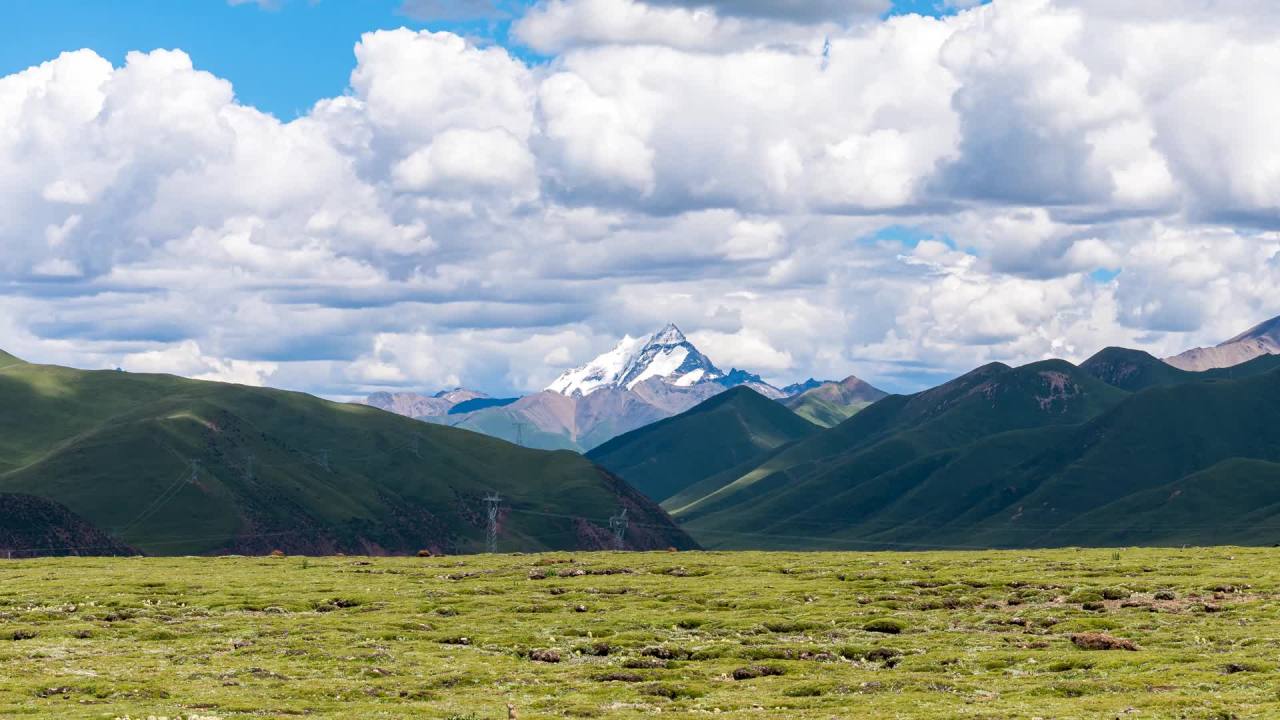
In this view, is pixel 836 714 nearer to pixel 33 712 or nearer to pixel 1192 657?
pixel 1192 657

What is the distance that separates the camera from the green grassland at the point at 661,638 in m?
55.4

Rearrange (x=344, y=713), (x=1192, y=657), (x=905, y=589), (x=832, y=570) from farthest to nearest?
(x=832, y=570) → (x=905, y=589) → (x=1192, y=657) → (x=344, y=713)

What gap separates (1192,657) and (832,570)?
129 feet

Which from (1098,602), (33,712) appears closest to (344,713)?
(33,712)

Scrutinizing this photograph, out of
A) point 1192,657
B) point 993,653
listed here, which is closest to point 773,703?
point 993,653

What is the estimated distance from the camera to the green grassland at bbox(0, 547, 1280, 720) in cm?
5541

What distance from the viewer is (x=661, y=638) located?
73.1 metres

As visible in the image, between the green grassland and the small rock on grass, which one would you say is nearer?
the green grassland

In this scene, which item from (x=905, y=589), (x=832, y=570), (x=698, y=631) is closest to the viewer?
(x=698, y=631)

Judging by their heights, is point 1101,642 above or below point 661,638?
above

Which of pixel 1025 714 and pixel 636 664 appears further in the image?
pixel 636 664

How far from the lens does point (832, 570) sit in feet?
325

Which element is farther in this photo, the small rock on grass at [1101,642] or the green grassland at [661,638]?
the small rock on grass at [1101,642]

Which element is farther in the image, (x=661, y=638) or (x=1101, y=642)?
(x=661, y=638)
